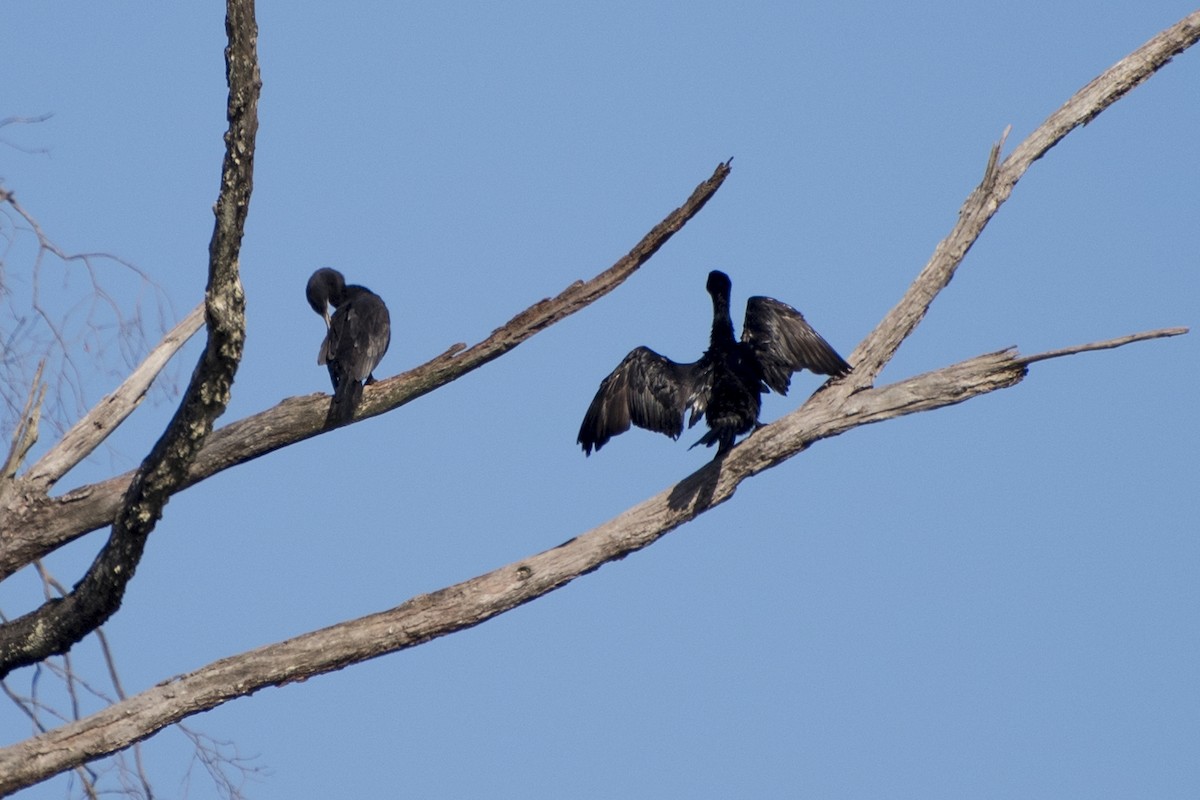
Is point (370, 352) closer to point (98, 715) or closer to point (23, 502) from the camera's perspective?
point (23, 502)

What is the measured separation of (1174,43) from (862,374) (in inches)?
81.6

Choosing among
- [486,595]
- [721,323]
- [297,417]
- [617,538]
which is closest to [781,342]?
[721,323]

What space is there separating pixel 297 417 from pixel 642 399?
1.50 meters

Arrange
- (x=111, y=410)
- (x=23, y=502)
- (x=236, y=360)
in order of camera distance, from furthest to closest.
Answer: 1. (x=111, y=410)
2. (x=23, y=502)
3. (x=236, y=360)

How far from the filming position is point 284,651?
5066 millimetres

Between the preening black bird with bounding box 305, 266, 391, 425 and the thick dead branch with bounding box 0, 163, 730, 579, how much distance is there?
15cm

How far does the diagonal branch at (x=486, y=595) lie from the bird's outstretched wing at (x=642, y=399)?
673 mm

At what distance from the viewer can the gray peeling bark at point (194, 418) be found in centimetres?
402

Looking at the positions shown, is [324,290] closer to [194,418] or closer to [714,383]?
[714,383]

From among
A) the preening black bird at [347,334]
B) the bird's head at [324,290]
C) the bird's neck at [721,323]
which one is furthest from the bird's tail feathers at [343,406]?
the bird's head at [324,290]

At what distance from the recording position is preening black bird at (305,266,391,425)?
6.27 metres

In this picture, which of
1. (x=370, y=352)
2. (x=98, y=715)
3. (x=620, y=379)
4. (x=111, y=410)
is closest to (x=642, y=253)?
(x=620, y=379)

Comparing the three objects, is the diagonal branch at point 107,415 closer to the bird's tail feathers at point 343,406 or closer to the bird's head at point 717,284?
the bird's tail feathers at point 343,406

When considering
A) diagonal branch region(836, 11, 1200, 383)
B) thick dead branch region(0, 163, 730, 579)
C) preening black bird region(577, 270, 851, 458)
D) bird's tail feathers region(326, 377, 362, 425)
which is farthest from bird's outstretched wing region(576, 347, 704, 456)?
bird's tail feathers region(326, 377, 362, 425)
